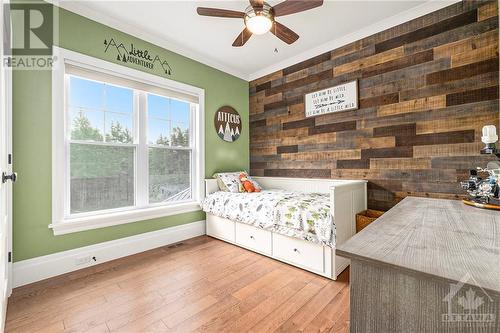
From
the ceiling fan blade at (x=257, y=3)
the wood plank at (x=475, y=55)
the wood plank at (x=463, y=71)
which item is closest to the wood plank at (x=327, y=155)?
the wood plank at (x=463, y=71)

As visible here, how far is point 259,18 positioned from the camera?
6.27 feet

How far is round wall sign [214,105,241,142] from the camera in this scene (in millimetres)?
3586

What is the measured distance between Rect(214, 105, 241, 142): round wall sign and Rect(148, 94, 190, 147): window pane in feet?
1.63

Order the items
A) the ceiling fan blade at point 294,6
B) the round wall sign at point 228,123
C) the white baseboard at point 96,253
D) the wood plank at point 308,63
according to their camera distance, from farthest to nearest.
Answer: the round wall sign at point 228,123, the wood plank at point 308,63, the white baseboard at point 96,253, the ceiling fan blade at point 294,6

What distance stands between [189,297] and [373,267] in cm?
164

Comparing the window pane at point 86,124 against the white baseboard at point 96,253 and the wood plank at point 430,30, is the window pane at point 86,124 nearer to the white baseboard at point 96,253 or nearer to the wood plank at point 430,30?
the white baseboard at point 96,253

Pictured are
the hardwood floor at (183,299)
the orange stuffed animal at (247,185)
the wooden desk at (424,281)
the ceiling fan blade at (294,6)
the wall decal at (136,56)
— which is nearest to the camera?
the wooden desk at (424,281)

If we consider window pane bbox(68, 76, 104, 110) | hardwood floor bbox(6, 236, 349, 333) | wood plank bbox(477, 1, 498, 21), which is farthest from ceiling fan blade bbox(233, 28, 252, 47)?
hardwood floor bbox(6, 236, 349, 333)

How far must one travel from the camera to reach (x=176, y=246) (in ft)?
9.48

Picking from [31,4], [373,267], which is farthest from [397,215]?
[31,4]

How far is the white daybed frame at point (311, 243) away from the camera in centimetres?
210

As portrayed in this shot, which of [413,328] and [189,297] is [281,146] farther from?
[413,328]

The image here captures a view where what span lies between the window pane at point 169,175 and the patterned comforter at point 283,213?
51 cm

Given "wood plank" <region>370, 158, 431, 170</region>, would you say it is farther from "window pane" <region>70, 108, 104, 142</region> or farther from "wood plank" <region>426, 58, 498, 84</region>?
"window pane" <region>70, 108, 104, 142</region>
